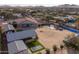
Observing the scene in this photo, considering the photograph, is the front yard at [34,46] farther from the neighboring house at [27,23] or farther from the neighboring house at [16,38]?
the neighboring house at [27,23]

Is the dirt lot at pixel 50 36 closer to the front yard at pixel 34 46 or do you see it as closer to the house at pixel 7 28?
the front yard at pixel 34 46

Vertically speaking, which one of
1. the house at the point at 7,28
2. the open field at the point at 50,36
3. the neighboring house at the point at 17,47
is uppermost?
the house at the point at 7,28

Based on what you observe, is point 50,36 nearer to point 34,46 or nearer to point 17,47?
point 34,46

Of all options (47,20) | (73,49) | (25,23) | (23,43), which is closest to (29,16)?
(25,23)

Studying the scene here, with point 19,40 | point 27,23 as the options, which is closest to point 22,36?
point 19,40

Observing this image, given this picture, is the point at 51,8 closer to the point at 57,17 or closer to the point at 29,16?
the point at 57,17

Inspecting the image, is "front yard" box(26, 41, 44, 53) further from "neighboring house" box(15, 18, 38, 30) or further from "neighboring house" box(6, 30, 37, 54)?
"neighboring house" box(15, 18, 38, 30)

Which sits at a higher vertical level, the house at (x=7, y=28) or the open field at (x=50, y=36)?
the house at (x=7, y=28)

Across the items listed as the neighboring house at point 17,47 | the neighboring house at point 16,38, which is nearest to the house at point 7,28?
the neighboring house at point 16,38

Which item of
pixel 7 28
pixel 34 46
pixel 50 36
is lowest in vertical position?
pixel 34 46
